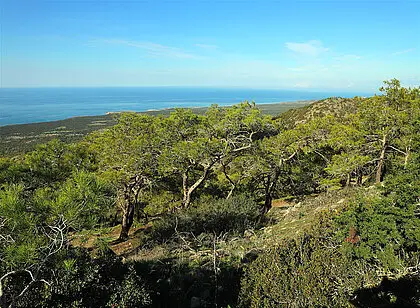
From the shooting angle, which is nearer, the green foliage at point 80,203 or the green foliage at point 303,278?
the green foliage at point 303,278

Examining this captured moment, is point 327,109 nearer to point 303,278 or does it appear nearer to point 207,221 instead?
point 207,221

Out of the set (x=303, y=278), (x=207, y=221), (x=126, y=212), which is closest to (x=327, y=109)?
(x=207, y=221)

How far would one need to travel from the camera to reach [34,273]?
4.94 metres

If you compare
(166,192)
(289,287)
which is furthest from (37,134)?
(289,287)

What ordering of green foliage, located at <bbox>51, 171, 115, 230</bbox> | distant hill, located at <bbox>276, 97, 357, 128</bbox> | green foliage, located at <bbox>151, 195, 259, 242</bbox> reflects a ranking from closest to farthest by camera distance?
green foliage, located at <bbox>51, 171, 115, 230</bbox>
green foliage, located at <bbox>151, 195, 259, 242</bbox>
distant hill, located at <bbox>276, 97, 357, 128</bbox>

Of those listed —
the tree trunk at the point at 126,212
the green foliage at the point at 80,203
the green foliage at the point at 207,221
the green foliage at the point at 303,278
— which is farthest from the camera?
the tree trunk at the point at 126,212

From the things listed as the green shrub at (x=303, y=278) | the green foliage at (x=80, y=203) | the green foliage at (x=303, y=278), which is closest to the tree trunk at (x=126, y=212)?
the green foliage at (x=80, y=203)

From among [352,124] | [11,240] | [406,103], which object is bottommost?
[11,240]

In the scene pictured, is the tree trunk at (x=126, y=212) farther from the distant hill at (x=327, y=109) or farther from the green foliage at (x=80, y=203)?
the distant hill at (x=327, y=109)

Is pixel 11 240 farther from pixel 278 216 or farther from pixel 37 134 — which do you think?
pixel 37 134

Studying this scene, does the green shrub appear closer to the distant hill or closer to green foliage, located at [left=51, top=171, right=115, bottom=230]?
green foliage, located at [left=51, top=171, right=115, bottom=230]

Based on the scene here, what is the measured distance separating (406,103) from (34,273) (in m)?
15.4

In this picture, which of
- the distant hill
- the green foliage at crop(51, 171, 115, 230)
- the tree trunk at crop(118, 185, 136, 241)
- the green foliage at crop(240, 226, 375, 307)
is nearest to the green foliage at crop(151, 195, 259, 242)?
the tree trunk at crop(118, 185, 136, 241)

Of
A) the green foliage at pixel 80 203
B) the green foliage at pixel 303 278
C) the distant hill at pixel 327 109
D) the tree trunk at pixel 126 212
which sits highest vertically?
the distant hill at pixel 327 109
